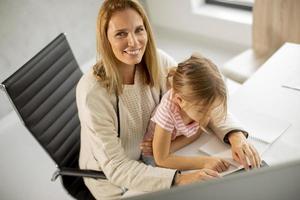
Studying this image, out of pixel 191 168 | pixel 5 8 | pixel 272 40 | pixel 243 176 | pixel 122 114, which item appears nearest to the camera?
pixel 243 176

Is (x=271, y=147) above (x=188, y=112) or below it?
below

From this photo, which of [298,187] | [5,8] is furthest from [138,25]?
[5,8]

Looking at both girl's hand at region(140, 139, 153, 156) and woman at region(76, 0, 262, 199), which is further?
girl's hand at region(140, 139, 153, 156)

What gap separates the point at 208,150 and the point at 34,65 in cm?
73

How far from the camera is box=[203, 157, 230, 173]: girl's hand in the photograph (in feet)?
3.94

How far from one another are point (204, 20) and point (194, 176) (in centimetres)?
209

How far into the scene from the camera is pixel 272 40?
2.18 meters

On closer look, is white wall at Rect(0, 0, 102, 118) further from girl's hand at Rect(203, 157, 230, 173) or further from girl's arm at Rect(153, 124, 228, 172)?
girl's hand at Rect(203, 157, 230, 173)

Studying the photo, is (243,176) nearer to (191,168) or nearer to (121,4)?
(191,168)

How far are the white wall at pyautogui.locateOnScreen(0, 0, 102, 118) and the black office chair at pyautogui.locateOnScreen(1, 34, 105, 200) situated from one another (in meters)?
1.08

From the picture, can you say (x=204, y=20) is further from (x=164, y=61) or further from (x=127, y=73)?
(x=127, y=73)

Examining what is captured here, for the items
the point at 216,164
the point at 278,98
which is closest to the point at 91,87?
the point at 216,164

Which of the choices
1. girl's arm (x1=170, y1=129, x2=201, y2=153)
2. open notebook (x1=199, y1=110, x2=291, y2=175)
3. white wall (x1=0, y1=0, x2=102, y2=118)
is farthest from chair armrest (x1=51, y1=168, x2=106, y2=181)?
white wall (x1=0, y1=0, x2=102, y2=118)

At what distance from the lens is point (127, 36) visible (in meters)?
1.29
